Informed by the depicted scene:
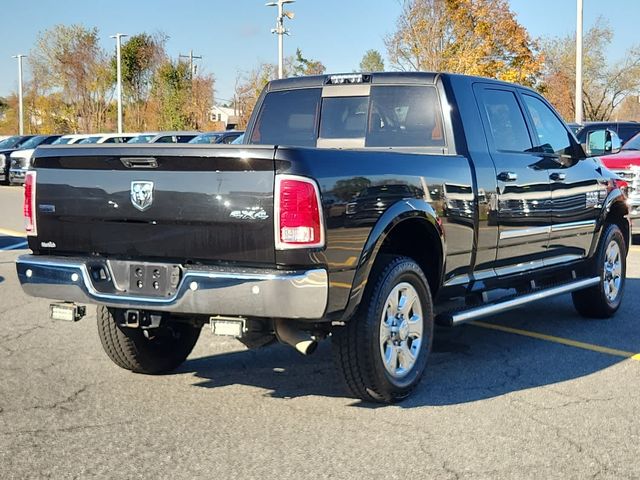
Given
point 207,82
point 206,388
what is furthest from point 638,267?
point 207,82

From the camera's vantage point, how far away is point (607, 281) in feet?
25.5

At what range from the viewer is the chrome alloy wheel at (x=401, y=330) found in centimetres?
499

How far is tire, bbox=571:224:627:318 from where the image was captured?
757 centimetres

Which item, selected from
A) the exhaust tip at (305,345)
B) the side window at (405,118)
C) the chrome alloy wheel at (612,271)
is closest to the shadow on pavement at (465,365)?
the chrome alloy wheel at (612,271)

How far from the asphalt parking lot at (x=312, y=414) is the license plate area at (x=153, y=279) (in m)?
0.70

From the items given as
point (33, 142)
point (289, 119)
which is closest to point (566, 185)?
point (289, 119)

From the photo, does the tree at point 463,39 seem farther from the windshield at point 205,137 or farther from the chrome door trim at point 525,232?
the chrome door trim at point 525,232

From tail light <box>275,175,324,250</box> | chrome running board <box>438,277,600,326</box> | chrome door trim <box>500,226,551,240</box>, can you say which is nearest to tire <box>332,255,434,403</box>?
chrome running board <box>438,277,600,326</box>

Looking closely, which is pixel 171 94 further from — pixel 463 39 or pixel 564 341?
pixel 564 341

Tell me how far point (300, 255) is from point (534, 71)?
33.8 meters

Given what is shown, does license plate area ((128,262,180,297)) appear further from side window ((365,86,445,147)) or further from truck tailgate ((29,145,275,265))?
side window ((365,86,445,147))

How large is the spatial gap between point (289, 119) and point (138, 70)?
4703 cm

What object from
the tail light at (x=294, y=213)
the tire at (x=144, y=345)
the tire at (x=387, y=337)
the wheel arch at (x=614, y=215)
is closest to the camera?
the tail light at (x=294, y=213)

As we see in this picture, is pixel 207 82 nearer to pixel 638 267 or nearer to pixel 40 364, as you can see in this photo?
pixel 638 267
